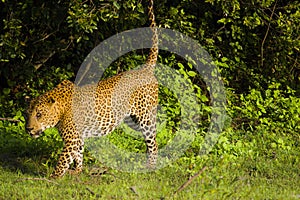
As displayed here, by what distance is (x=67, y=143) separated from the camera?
7.98 meters

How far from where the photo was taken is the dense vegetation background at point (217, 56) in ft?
31.9

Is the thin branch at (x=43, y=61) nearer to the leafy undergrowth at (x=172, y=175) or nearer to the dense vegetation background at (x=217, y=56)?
the dense vegetation background at (x=217, y=56)

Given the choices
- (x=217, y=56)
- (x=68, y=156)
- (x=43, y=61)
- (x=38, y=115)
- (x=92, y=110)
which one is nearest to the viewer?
(x=38, y=115)

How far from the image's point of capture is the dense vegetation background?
383 inches

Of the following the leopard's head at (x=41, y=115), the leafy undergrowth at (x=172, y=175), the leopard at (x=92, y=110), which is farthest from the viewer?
the leopard at (x=92, y=110)

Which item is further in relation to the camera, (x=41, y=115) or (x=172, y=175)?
(x=172, y=175)

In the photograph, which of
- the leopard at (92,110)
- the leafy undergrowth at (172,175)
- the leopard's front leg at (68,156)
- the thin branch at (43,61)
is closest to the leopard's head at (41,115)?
the leopard at (92,110)

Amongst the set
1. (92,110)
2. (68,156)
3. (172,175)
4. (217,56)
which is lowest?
(172,175)

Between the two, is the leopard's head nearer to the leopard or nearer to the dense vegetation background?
the leopard

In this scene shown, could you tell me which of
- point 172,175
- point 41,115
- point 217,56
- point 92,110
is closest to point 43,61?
point 217,56

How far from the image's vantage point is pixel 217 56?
11.7 metres

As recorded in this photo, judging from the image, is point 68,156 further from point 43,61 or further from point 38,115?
point 43,61

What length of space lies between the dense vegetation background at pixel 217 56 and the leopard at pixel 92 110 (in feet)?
2.89

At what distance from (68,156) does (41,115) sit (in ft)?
1.94
